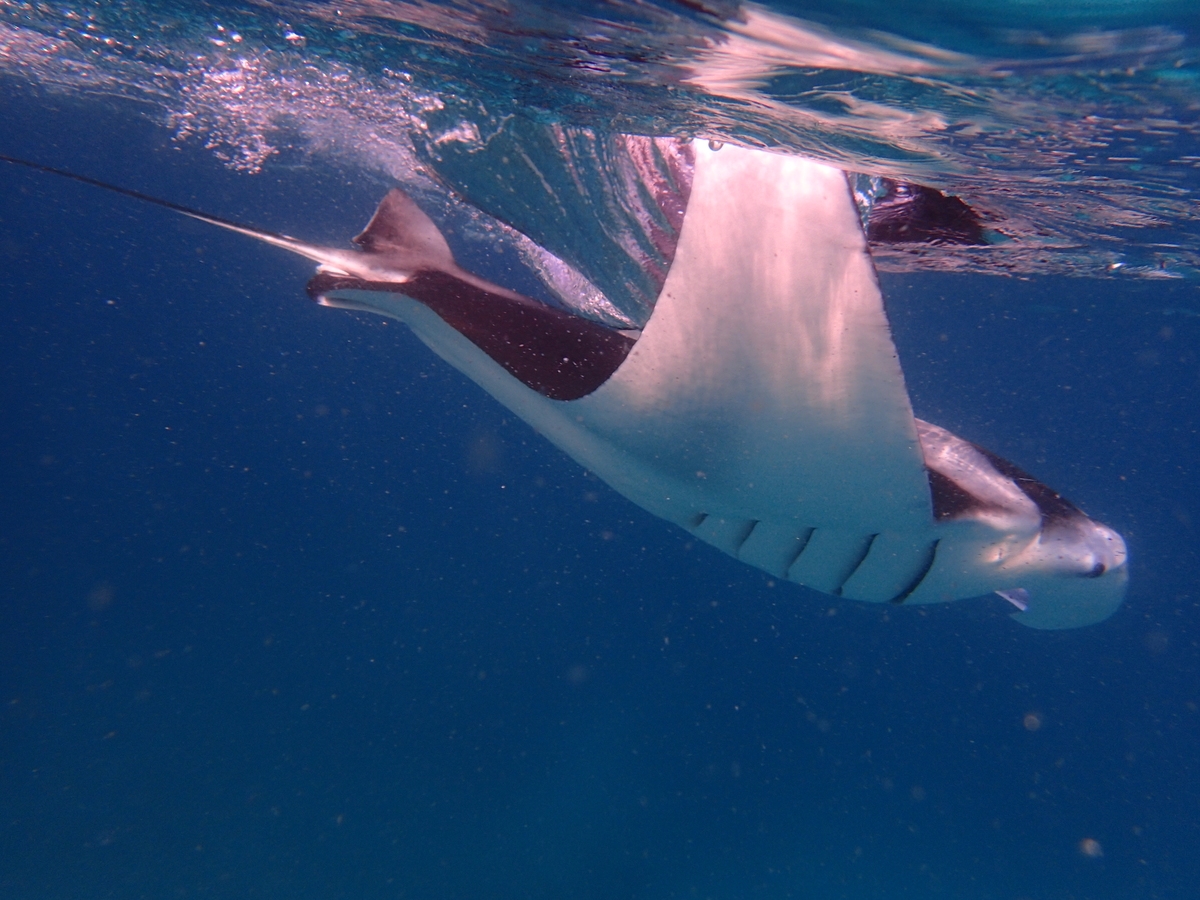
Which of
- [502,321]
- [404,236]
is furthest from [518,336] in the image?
[404,236]

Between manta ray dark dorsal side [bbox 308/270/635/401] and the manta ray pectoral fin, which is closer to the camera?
manta ray dark dorsal side [bbox 308/270/635/401]

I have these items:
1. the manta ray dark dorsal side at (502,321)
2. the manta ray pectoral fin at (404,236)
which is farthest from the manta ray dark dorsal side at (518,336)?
the manta ray pectoral fin at (404,236)

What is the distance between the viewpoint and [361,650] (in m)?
17.1

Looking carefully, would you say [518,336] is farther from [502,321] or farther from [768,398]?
[768,398]

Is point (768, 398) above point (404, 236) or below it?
above

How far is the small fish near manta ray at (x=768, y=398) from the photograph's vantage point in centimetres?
219

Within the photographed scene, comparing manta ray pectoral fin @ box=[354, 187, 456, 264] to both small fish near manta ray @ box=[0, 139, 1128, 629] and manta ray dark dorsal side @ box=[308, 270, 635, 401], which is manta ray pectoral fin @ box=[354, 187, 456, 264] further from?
manta ray dark dorsal side @ box=[308, 270, 635, 401]

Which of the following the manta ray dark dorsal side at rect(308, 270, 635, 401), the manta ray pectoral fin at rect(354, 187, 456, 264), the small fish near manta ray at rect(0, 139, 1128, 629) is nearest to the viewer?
the small fish near manta ray at rect(0, 139, 1128, 629)

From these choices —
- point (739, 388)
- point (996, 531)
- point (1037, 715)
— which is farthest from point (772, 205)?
point (1037, 715)

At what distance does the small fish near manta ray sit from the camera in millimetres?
2189

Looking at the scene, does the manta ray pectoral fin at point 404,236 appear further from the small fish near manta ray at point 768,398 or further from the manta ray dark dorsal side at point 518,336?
the manta ray dark dorsal side at point 518,336

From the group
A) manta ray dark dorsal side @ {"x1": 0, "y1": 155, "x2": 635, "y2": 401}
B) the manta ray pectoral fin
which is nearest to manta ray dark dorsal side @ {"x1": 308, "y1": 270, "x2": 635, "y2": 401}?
manta ray dark dorsal side @ {"x1": 0, "y1": 155, "x2": 635, "y2": 401}

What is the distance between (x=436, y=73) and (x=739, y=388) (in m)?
4.39

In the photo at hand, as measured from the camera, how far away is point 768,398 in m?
2.55
